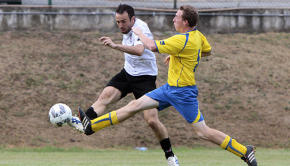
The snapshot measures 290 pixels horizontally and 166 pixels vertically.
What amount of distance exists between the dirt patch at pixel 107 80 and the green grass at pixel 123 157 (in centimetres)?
50

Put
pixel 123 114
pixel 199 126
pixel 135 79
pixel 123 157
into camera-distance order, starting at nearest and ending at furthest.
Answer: pixel 199 126
pixel 123 114
pixel 135 79
pixel 123 157

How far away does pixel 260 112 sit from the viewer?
13.3 m

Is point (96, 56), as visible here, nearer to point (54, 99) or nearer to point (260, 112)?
point (54, 99)

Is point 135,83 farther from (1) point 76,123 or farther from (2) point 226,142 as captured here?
(2) point 226,142

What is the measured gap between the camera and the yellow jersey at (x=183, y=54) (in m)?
6.78

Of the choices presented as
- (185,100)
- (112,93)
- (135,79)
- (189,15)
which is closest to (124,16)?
(135,79)

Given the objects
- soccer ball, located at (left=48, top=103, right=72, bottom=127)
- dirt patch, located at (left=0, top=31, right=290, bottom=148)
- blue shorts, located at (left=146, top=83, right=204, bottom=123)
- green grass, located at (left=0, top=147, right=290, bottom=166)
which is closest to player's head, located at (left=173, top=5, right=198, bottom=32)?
blue shorts, located at (left=146, top=83, right=204, bottom=123)

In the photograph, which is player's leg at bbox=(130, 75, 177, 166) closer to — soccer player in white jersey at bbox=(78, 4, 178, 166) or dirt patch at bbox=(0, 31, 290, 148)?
soccer player in white jersey at bbox=(78, 4, 178, 166)

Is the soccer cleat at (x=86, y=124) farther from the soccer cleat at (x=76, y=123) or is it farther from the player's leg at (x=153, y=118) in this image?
the player's leg at (x=153, y=118)

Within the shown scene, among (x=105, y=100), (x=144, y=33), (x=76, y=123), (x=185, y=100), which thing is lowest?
(x=76, y=123)

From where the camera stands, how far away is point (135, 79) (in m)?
8.40

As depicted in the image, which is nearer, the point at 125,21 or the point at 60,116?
the point at 60,116

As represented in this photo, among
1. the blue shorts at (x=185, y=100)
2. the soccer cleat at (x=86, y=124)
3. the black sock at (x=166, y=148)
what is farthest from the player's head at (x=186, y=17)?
the black sock at (x=166, y=148)

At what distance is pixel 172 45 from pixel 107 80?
705 cm
